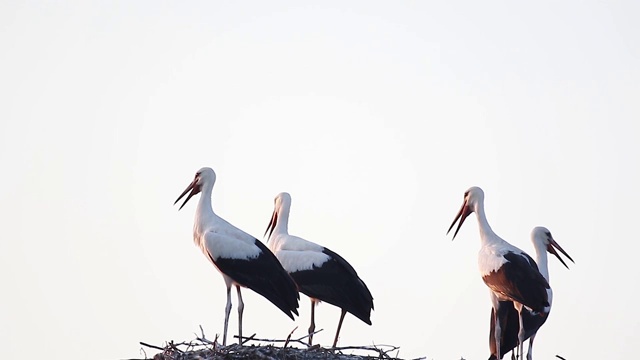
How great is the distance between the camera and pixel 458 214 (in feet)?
57.8

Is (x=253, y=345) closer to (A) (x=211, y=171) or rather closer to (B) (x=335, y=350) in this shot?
(B) (x=335, y=350)

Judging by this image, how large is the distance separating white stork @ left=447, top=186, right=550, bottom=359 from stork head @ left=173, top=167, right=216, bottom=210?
109 inches

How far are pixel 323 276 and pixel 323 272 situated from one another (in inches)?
1.6

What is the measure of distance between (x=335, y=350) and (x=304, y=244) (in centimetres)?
248

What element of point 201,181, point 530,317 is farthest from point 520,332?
point 201,181

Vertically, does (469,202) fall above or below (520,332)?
above

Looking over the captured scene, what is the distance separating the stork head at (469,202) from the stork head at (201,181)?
2777 millimetres

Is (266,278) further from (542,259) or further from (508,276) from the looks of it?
(542,259)

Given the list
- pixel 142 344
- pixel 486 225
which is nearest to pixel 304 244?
pixel 486 225

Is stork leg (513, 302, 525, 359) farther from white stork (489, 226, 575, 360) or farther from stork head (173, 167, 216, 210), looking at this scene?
stork head (173, 167, 216, 210)

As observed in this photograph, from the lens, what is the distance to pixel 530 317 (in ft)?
52.8

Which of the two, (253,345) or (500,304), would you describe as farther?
(500,304)

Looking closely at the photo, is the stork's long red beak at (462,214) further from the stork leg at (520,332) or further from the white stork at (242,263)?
the white stork at (242,263)

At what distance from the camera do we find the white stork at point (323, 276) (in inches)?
632
